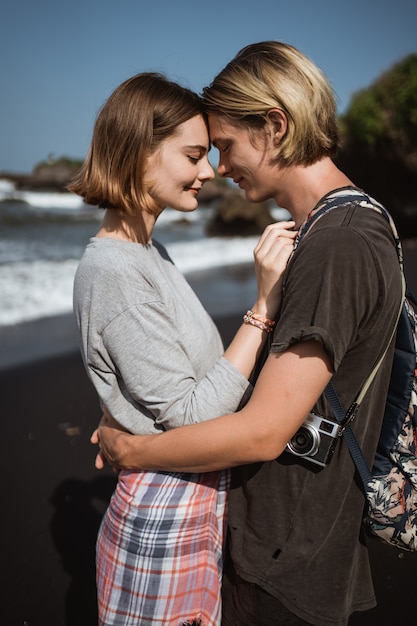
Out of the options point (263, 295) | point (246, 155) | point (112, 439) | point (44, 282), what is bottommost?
point (44, 282)

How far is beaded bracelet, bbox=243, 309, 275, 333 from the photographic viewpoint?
65.2 inches

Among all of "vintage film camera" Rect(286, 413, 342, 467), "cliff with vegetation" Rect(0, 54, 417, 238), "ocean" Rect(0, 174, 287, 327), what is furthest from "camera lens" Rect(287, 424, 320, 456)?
"cliff with vegetation" Rect(0, 54, 417, 238)

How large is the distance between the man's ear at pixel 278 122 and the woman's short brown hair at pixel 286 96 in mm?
12

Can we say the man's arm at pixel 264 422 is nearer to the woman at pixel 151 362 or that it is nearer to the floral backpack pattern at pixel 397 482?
the woman at pixel 151 362

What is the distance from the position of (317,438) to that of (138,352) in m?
0.61

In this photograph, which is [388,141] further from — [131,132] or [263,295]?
[263,295]

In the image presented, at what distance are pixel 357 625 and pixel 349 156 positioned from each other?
14.6 m

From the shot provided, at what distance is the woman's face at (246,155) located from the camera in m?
1.80

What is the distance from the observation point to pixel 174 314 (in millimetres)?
1932

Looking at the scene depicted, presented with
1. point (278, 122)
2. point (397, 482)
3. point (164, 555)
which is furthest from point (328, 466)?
point (278, 122)

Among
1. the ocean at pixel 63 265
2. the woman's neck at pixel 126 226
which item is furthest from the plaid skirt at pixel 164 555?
the ocean at pixel 63 265

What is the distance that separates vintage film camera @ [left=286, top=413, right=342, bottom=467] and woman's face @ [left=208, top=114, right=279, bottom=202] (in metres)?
0.87

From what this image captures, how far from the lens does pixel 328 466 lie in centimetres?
A: 154

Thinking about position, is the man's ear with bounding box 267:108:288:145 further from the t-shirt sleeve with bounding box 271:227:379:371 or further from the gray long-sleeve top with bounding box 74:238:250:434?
the gray long-sleeve top with bounding box 74:238:250:434
